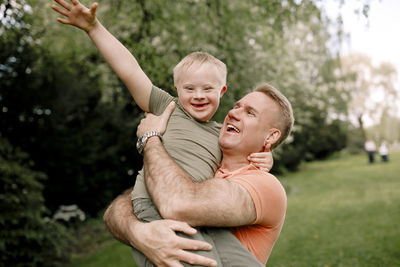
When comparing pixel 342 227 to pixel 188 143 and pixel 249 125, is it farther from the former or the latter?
pixel 188 143

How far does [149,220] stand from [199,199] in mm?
361

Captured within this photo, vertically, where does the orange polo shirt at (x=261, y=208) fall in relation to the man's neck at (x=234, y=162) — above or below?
below

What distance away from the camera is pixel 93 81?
465 inches

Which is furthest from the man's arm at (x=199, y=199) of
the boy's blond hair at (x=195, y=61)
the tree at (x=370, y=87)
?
the tree at (x=370, y=87)

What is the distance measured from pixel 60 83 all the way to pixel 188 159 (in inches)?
360

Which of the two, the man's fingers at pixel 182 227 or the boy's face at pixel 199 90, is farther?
the boy's face at pixel 199 90

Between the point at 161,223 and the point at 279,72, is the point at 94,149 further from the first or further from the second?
the point at 161,223

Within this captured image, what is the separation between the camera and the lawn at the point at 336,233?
672cm

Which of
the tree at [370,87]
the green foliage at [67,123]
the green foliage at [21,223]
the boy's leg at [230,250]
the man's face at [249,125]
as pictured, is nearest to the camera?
the boy's leg at [230,250]

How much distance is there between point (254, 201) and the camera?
182 centimetres

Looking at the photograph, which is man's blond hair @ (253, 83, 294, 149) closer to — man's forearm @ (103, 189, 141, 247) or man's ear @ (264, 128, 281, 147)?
man's ear @ (264, 128, 281, 147)

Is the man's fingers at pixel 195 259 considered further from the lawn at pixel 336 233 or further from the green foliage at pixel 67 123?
the green foliage at pixel 67 123

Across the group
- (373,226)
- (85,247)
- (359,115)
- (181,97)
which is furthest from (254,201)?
(359,115)

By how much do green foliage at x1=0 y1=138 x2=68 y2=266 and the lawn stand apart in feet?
5.70
